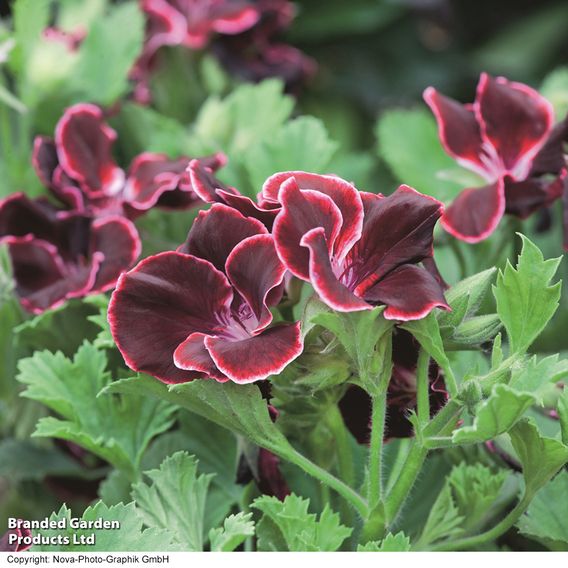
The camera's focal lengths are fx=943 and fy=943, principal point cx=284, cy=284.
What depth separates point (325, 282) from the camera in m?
0.46

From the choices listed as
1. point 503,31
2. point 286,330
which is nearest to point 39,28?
point 286,330

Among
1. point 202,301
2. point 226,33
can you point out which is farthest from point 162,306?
point 226,33

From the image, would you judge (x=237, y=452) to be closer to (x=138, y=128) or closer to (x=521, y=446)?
(x=521, y=446)

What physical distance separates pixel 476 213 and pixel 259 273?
23 centimetres

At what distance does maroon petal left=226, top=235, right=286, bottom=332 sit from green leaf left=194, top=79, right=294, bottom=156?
0.39 meters

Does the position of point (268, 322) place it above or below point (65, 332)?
above

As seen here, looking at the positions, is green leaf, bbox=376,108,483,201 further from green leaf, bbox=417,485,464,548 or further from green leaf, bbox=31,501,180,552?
green leaf, bbox=31,501,180,552

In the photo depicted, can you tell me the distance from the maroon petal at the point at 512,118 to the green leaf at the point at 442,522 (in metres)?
0.25

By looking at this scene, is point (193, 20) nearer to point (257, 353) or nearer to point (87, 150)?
point (87, 150)

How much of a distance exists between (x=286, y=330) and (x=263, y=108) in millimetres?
469

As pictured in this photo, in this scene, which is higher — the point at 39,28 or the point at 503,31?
the point at 39,28

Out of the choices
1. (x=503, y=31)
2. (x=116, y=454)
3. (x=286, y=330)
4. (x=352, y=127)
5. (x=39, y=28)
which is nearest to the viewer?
(x=286, y=330)

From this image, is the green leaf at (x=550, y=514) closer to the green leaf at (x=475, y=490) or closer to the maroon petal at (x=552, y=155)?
the green leaf at (x=475, y=490)

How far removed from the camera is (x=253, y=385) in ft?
1.66
